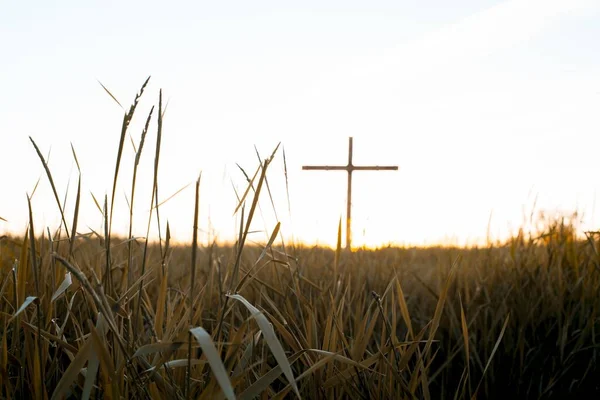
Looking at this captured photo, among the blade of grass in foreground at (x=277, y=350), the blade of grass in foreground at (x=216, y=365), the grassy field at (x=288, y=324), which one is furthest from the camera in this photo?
the grassy field at (x=288, y=324)

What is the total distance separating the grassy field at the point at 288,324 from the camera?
1032 mm

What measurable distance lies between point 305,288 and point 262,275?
36 centimetres

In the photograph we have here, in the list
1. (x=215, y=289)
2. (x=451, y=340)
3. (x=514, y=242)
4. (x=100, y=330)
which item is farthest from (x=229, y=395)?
(x=514, y=242)

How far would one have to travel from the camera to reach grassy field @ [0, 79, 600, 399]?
1032 millimetres

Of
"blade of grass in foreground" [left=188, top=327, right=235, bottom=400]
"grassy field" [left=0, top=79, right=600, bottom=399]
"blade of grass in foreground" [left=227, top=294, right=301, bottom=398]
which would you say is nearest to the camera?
"blade of grass in foreground" [left=188, top=327, right=235, bottom=400]

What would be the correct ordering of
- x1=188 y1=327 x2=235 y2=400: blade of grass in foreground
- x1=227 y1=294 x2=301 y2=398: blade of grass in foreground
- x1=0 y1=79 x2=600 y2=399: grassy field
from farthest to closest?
x1=0 y1=79 x2=600 y2=399: grassy field, x1=227 y1=294 x2=301 y2=398: blade of grass in foreground, x1=188 y1=327 x2=235 y2=400: blade of grass in foreground

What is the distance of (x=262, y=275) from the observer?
280 cm

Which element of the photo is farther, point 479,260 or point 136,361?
point 479,260

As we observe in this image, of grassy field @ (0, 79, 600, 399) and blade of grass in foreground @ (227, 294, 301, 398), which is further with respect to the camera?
grassy field @ (0, 79, 600, 399)

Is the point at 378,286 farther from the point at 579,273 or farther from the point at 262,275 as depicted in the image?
the point at 579,273

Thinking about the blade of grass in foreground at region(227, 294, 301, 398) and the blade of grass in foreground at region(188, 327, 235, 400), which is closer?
the blade of grass in foreground at region(188, 327, 235, 400)

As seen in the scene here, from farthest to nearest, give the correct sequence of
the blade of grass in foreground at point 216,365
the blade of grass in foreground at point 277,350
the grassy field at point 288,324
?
the grassy field at point 288,324 → the blade of grass in foreground at point 277,350 → the blade of grass in foreground at point 216,365

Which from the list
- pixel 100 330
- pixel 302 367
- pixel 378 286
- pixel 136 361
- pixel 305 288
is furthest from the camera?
pixel 378 286

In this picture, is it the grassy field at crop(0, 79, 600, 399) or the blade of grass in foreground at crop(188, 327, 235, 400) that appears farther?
the grassy field at crop(0, 79, 600, 399)
